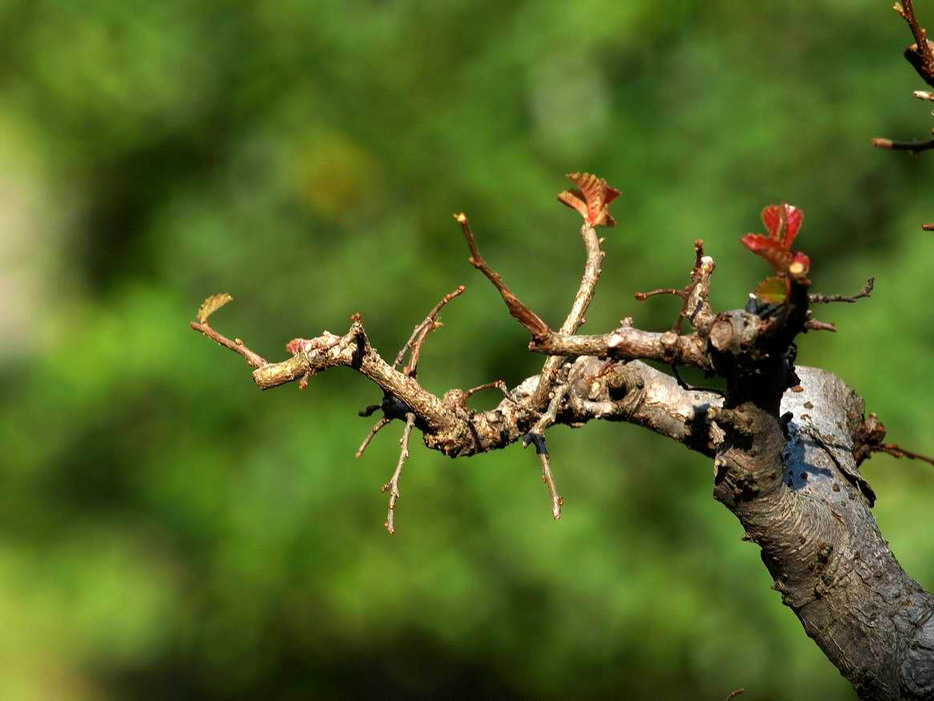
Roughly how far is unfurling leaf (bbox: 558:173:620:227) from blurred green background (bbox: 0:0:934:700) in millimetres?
2086

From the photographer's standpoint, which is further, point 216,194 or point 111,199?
point 111,199

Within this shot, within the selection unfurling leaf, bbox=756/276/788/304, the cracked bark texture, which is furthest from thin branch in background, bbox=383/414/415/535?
unfurling leaf, bbox=756/276/788/304

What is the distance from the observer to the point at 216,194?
157 inches

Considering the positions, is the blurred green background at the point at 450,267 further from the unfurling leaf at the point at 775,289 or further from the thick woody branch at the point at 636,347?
the unfurling leaf at the point at 775,289

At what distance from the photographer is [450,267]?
383 cm

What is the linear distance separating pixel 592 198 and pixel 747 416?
1.34ft

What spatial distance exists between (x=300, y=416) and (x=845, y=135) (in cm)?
221

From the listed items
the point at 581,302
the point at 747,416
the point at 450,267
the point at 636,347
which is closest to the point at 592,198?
the point at 581,302

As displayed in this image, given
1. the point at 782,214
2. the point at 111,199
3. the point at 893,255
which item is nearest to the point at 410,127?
the point at 111,199

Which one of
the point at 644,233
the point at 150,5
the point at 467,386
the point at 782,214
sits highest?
the point at 150,5

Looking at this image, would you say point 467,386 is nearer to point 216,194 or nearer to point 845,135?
point 216,194

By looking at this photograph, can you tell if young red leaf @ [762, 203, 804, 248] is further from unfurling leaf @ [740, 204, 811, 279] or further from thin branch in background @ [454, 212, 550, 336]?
thin branch in background @ [454, 212, 550, 336]

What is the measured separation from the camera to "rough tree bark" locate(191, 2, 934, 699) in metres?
1.24

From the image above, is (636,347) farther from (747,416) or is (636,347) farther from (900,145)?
(900,145)
